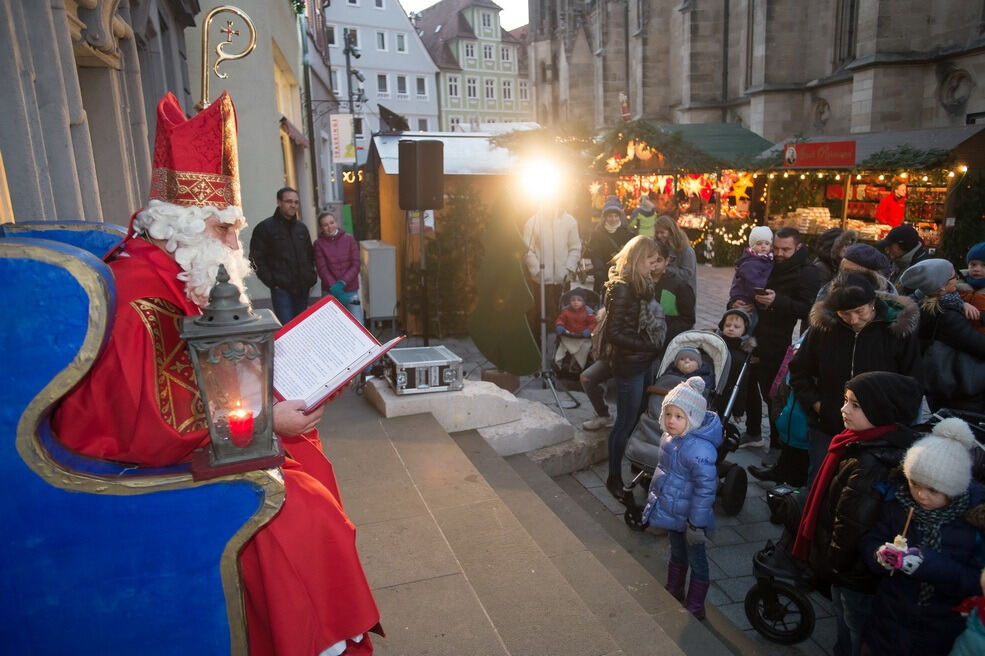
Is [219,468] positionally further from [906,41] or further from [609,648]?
[906,41]

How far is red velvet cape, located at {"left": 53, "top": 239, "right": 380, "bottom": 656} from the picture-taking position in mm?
1928

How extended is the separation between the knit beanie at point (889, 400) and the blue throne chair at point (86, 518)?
99.7 inches

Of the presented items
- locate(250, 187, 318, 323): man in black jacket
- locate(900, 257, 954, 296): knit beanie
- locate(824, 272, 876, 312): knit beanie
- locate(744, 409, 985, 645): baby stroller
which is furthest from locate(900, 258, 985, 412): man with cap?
locate(250, 187, 318, 323): man in black jacket

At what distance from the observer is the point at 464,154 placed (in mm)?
10188

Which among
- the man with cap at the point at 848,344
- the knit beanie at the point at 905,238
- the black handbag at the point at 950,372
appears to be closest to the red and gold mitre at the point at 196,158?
the man with cap at the point at 848,344

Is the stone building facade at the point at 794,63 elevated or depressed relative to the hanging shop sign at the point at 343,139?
elevated

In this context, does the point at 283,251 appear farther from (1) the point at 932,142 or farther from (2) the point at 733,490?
(1) the point at 932,142

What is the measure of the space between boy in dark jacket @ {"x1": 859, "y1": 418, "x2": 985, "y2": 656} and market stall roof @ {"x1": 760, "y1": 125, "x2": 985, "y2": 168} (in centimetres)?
1073

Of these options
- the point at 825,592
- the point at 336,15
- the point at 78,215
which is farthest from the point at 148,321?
the point at 336,15

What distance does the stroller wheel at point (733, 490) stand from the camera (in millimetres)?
4828

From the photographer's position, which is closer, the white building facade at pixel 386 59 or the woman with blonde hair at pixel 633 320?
the woman with blonde hair at pixel 633 320

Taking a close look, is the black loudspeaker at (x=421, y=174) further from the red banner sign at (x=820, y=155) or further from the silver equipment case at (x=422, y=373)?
the red banner sign at (x=820, y=155)

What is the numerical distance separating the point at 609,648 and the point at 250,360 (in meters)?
1.97

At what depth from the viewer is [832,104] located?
2145cm
